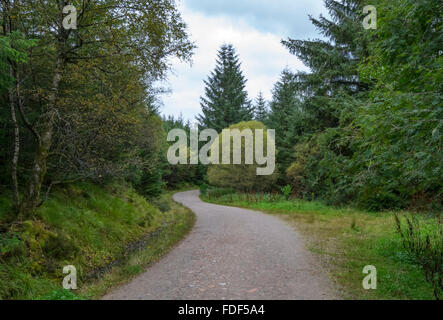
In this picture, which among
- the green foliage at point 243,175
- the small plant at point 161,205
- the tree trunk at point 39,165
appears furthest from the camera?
the green foliage at point 243,175

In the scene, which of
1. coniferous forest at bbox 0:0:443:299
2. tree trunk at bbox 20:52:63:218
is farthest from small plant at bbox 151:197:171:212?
tree trunk at bbox 20:52:63:218

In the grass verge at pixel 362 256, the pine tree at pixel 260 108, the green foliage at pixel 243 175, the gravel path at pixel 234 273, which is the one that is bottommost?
the gravel path at pixel 234 273

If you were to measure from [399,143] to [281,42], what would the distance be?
1439 cm

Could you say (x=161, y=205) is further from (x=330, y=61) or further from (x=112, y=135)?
(x=330, y=61)

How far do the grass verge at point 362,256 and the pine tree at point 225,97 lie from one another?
25947mm

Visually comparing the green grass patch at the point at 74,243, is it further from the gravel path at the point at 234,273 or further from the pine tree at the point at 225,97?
the pine tree at the point at 225,97

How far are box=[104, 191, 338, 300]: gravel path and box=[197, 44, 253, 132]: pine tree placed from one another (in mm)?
29035

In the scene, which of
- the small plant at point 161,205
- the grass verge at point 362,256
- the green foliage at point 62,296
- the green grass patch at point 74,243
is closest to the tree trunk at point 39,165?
the green grass patch at point 74,243

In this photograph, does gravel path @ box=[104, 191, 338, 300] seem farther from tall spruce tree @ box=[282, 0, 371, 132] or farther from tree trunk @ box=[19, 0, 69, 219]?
tall spruce tree @ box=[282, 0, 371, 132]

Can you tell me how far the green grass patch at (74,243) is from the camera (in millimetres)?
4250

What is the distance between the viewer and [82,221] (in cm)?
719

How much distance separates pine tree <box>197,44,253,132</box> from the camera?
35.6 meters
